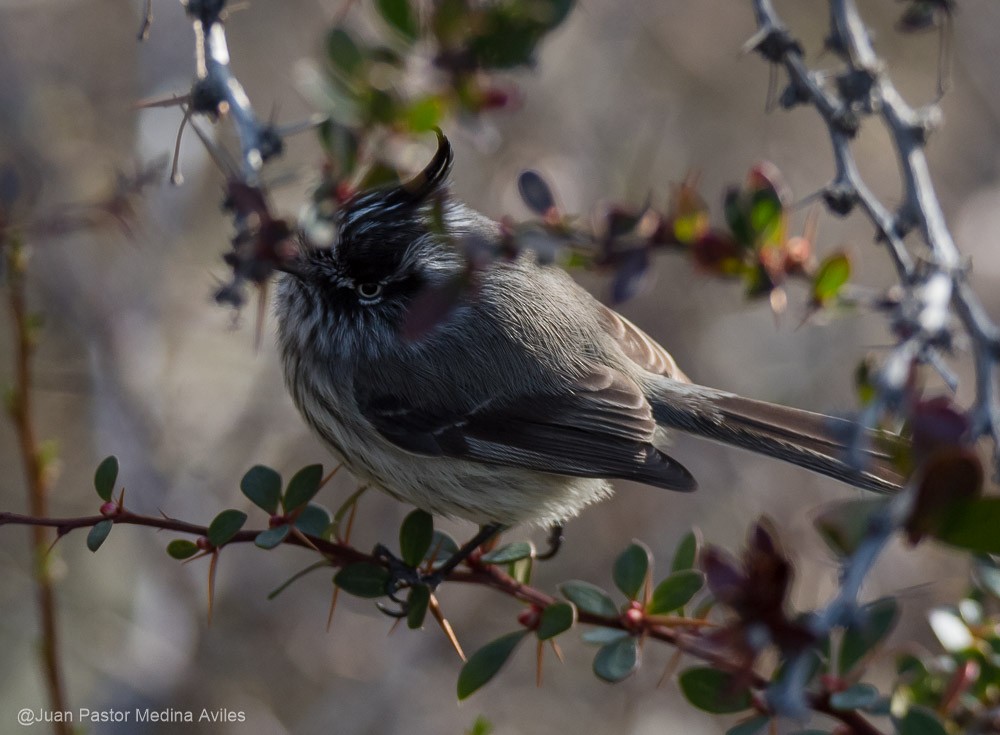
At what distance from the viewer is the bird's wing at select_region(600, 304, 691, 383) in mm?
4251

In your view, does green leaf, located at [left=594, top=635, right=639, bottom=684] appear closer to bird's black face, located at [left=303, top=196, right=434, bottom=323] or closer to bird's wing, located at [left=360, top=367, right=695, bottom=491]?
bird's wing, located at [left=360, top=367, right=695, bottom=491]

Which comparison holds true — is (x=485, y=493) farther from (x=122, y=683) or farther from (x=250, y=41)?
(x=250, y=41)

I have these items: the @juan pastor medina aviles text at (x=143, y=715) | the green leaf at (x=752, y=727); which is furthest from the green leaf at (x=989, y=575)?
the @juan pastor medina aviles text at (x=143, y=715)

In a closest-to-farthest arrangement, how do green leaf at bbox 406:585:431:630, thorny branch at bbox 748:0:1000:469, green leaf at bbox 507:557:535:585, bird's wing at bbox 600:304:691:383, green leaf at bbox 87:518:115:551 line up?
thorny branch at bbox 748:0:1000:469, green leaf at bbox 87:518:115:551, green leaf at bbox 406:585:431:630, green leaf at bbox 507:557:535:585, bird's wing at bbox 600:304:691:383

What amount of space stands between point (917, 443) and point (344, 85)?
5.48ft

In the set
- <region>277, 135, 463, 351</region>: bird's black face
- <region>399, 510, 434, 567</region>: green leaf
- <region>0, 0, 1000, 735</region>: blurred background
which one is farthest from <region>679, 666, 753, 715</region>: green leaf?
<region>0, 0, 1000, 735</region>: blurred background

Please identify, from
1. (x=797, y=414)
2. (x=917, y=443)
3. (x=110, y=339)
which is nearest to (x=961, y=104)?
(x=797, y=414)

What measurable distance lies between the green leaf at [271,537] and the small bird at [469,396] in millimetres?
1297

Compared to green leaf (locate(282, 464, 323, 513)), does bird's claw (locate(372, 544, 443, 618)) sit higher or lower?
lower

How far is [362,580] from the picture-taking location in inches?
99.6

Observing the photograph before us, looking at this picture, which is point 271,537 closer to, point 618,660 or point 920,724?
point 618,660

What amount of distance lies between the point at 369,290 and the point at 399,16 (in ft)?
5.18

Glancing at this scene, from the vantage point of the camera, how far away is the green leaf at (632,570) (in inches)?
99.7

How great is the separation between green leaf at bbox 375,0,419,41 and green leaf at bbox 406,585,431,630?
143 cm
